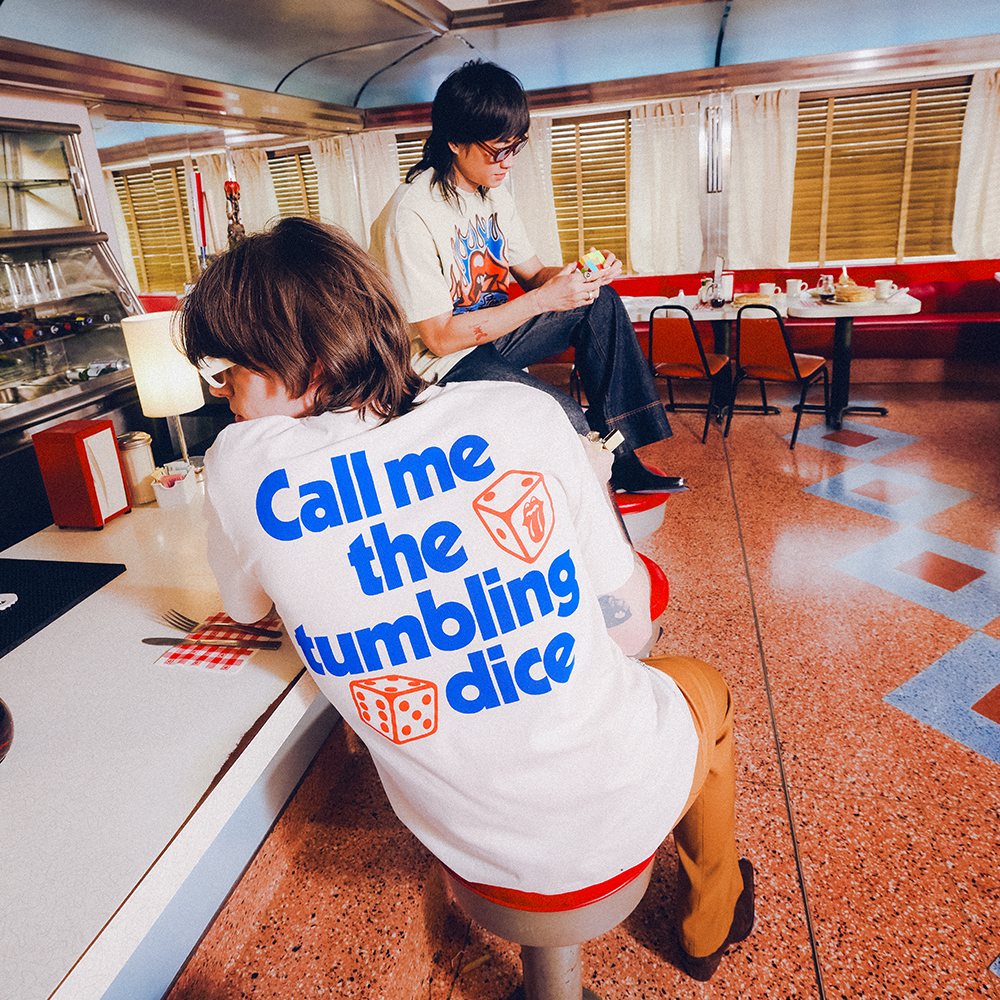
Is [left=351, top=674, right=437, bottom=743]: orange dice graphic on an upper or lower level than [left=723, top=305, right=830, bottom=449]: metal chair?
upper

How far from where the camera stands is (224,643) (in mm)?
1118

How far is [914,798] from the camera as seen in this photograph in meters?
1.74

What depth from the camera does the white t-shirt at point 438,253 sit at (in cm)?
177

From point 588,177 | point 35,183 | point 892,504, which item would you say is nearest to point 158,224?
point 35,183

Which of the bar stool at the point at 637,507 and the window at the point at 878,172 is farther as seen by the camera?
the window at the point at 878,172

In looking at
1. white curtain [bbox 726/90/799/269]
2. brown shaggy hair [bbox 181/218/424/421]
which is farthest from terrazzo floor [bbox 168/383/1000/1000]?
white curtain [bbox 726/90/799/269]

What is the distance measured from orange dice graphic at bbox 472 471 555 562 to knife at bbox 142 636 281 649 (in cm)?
53

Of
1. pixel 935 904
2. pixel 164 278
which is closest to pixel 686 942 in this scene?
pixel 935 904

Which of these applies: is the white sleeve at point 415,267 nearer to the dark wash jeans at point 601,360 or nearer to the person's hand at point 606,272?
the dark wash jeans at point 601,360

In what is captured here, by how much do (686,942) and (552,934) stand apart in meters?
0.62

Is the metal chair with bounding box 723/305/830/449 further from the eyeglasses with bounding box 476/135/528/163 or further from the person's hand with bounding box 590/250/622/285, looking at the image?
the eyeglasses with bounding box 476/135/528/163

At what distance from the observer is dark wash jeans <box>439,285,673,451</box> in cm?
209

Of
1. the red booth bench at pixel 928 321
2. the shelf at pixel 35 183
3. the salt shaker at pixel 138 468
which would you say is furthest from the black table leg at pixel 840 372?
the shelf at pixel 35 183

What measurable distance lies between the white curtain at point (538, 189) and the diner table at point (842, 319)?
109 inches
